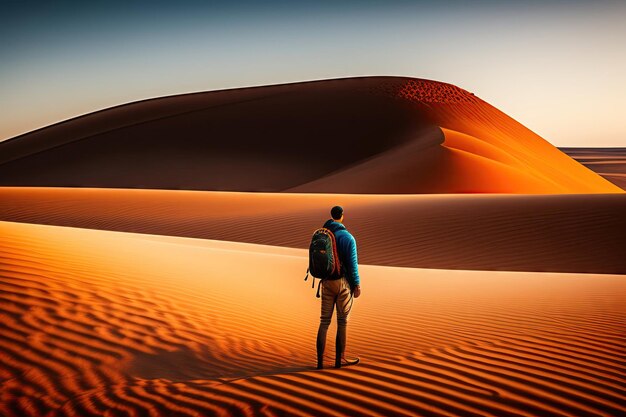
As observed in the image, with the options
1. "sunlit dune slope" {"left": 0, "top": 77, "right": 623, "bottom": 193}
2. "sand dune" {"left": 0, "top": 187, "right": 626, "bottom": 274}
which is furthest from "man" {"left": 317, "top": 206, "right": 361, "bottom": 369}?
"sunlit dune slope" {"left": 0, "top": 77, "right": 623, "bottom": 193}

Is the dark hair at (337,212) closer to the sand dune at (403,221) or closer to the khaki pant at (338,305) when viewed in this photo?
the khaki pant at (338,305)

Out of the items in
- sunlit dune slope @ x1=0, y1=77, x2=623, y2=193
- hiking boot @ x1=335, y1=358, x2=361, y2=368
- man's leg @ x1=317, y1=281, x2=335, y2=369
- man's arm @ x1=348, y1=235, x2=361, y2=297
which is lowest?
hiking boot @ x1=335, y1=358, x2=361, y2=368

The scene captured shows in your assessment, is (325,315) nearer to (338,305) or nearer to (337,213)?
(338,305)

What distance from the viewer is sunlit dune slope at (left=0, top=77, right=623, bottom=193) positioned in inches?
1785

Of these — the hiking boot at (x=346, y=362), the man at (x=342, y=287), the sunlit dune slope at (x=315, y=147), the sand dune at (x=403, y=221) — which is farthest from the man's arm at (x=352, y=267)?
the sunlit dune slope at (x=315, y=147)

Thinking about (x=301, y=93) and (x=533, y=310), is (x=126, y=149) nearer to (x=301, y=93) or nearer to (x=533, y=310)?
(x=301, y=93)

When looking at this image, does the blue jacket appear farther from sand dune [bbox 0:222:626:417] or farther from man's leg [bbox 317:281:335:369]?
sand dune [bbox 0:222:626:417]

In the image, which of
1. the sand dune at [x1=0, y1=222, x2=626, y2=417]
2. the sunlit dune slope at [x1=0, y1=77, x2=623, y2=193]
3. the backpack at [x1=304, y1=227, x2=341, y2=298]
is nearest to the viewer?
the sand dune at [x1=0, y1=222, x2=626, y2=417]

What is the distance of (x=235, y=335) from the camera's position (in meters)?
6.23

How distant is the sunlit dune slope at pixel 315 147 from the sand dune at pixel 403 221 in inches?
773

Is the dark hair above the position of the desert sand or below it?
above

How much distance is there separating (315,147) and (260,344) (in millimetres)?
52473

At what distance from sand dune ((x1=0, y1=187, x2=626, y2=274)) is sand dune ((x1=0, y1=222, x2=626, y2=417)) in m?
5.09

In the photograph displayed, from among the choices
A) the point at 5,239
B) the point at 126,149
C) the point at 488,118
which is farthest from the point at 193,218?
the point at 488,118
